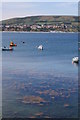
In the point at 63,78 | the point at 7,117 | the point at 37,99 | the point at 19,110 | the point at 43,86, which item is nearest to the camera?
the point at 7,117

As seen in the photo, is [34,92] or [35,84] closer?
[34,92]

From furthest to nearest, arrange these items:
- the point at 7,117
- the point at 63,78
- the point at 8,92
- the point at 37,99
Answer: the point at 63,78 < the point at 8,92 < the point at 37,99 < the point at 7,117

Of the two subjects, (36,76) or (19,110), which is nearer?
(19,110)

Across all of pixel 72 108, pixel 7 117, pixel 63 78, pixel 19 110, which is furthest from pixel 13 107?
pixel 63 78

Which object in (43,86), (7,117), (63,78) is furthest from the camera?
(63,78)

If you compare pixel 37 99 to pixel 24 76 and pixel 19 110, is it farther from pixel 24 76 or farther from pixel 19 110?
pixel 24 76

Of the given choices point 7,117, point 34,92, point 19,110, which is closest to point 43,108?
point 19,110

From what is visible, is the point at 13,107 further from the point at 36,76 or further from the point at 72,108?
the point at 36,76

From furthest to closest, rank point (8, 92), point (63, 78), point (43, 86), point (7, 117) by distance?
point (63, 78) < point (43, 86) < point (8, 92) < point (7, 117)
